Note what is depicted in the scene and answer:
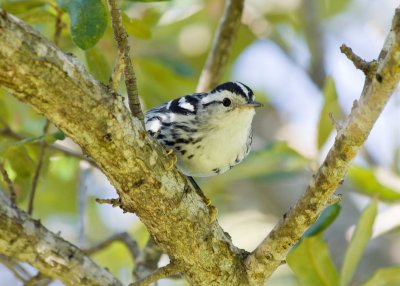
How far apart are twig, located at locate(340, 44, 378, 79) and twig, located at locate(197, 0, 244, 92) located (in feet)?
6.82

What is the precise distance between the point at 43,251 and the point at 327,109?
1.76m

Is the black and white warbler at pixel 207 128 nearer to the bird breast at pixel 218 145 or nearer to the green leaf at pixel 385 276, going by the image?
the bird breast at pixel 218 145

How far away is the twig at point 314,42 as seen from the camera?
5.74 meters

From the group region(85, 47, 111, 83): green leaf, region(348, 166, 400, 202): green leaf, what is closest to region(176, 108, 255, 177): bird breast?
region(85, 47, 111, 83): green leaf

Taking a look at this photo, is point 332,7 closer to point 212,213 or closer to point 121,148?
point 212,213

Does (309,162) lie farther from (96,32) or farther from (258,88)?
(258,88)

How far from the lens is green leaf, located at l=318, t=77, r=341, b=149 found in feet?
12.4

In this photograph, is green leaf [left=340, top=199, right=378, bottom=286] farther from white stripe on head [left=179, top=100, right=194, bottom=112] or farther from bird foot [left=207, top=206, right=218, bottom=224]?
white stripe on head [left=179, top=100, right=194, bottom=112]

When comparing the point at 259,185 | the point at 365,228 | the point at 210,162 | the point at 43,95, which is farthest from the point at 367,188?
the point at 43,95

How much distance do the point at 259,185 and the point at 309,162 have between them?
1977 mm

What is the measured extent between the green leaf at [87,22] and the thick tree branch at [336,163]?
3.42ft

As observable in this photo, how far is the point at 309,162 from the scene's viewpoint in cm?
441

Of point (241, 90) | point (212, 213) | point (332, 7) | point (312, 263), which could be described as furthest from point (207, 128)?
point (332, 7)

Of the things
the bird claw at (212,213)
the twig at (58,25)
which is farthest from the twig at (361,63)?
the twig at (58,25)
